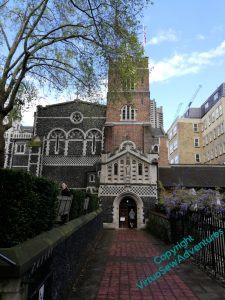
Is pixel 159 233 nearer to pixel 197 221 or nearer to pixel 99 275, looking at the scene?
pixel 197 221

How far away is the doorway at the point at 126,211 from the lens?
84.0ft

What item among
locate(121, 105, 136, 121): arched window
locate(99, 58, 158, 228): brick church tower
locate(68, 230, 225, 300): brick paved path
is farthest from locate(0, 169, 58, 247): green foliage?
locate(121, 105, 136, 121): arched window

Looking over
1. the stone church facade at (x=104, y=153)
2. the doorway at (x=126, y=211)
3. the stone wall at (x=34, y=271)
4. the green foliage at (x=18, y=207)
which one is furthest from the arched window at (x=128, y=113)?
the green foliage at (x=18, y=207)

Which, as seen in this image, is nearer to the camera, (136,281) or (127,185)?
(136,281)

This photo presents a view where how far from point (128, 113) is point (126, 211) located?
12.5 meters

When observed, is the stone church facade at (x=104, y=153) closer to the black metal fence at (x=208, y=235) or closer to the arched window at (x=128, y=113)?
the arched window at (x=128, y=113)

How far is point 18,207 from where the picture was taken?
3.46m

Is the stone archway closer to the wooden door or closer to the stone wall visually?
the wooden door

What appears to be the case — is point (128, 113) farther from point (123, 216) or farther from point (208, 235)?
point (208, 235)

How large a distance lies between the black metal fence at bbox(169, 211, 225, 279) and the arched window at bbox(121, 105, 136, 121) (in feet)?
68.7

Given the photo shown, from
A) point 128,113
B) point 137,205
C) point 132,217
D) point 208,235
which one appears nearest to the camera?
point 208,235

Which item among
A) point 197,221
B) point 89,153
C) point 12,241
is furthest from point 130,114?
point 12,241

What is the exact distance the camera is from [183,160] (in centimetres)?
5434

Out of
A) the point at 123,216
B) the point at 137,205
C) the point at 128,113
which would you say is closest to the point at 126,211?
the point at 123,216
